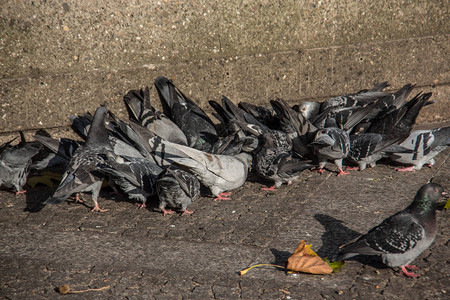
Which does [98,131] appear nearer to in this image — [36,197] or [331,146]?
[36,197]

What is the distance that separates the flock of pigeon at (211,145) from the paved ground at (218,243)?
224 millimetres

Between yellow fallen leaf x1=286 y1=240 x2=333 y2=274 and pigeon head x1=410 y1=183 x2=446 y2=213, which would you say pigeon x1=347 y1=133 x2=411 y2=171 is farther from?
yellow fallen leaf x1=286 y1=240 x2=333 y2=274

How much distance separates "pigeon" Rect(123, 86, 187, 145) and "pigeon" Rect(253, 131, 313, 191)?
1.04m

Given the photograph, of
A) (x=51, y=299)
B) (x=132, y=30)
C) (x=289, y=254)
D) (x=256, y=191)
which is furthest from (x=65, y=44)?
(x=289, y=254)

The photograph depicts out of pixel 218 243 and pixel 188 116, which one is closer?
pixel 218 243

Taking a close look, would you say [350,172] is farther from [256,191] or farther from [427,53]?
[427,53]

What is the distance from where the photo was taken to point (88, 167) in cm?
500

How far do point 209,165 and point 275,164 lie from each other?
2.43 feet

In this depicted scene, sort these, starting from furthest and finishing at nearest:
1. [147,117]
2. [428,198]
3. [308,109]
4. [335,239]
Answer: [308,109], [147,117], [335,239], [428,198]

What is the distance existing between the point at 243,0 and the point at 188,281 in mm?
3800

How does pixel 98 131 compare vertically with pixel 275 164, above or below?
above

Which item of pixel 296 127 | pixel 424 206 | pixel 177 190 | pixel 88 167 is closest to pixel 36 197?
pixel 88 167

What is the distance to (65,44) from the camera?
5.57m

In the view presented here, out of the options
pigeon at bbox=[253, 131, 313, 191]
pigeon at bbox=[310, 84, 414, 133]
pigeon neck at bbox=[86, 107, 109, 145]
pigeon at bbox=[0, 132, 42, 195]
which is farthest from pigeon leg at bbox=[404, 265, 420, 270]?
pigeon at bbox=[0, 132, 42, 195]
